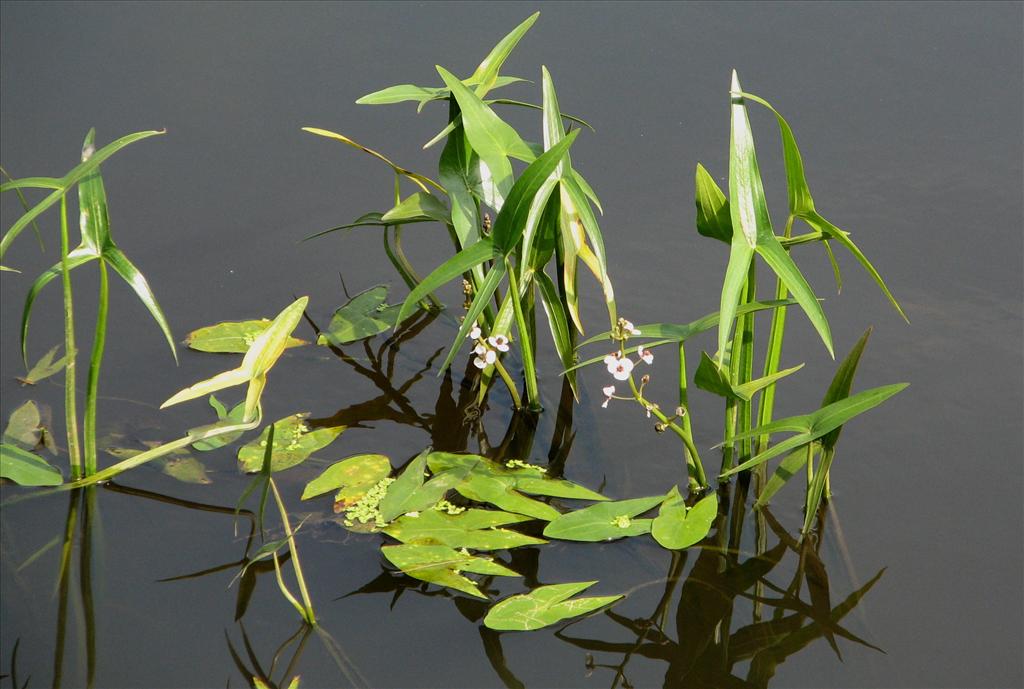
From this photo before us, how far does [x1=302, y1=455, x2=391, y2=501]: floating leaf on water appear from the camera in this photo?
186cm

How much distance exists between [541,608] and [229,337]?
38.0 inches

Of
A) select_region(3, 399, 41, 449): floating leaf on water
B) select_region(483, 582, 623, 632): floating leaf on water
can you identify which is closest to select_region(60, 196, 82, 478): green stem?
select_region(3, 399, 41, 449): floating leaf on water

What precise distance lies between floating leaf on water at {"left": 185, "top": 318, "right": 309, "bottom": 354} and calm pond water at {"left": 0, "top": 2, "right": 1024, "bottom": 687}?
0.14 feet

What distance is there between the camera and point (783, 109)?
2.88m

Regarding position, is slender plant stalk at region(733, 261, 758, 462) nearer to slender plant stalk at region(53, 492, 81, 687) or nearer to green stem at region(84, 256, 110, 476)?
green stem at region(84, 256, 110, 476)

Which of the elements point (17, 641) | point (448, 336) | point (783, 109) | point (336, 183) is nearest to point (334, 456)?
point (448, 336)

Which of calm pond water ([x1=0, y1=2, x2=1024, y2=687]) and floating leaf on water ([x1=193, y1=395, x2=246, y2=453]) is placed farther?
floating leaf on water ([x1=193, y1=395, x2=246, y2=453])

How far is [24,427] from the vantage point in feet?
6.53

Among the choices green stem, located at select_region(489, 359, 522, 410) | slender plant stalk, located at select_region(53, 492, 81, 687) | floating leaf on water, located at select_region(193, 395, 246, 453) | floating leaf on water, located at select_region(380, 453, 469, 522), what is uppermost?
green stem, located at select_region(489, 359, 522, 410)

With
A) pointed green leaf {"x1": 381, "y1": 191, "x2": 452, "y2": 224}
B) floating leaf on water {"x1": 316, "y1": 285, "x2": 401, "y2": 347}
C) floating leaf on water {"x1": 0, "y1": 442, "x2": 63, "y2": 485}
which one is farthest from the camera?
floating leaf on water {"x1": 316, "y1": 285, "x2": 401, "y2": 347}

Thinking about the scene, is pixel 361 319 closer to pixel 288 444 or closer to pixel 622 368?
pixel 288 444

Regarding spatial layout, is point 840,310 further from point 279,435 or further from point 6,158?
point 6,158

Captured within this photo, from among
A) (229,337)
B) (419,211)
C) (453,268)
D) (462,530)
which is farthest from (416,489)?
(229,337)

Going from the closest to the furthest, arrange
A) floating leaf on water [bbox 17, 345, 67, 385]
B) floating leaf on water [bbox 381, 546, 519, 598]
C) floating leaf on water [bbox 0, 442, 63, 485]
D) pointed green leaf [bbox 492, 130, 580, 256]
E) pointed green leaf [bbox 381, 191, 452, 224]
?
1. pointed green leaf [bbox 492, 130, 580, 256]
2. floating leaf on water [bbox 381, 546, 519, 598]
3. floating leaf on water [bbox 0, 442, 63, 485]
4. pointed green leaf [bbox 381, 191, 452, 224]
5. floating leaf on water [bbox 17, 345, 67, 385]
